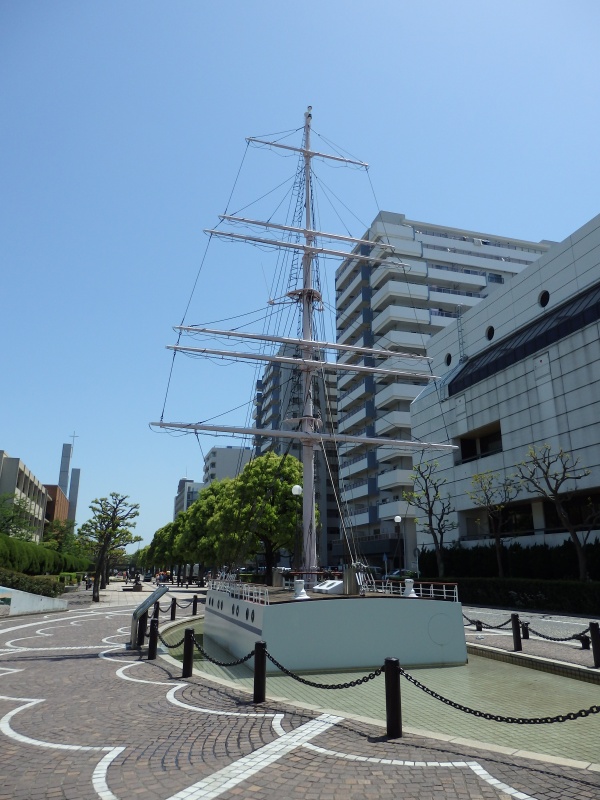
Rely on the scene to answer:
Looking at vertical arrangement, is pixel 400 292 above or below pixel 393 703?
above

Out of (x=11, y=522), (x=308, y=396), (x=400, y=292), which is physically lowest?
(x=11, y=522)

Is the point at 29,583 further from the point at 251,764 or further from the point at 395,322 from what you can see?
the point at 395,322

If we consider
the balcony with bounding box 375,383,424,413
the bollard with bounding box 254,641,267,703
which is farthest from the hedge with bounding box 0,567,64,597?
the balcony with bounding box 375,383,424,413

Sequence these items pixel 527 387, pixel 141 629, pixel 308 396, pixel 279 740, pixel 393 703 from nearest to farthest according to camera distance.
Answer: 1. pixel 279 740
2. pixel 393 703
3. pixel 141 629
4. pixel 308 396
5. pixel 527 387

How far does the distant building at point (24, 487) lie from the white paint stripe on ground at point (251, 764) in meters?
52.8

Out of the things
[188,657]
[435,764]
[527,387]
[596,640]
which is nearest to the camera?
[435,764]

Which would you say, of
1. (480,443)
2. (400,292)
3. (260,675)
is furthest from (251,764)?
(400,292)

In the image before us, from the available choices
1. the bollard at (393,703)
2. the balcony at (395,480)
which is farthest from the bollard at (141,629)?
the balcony at (395,480)

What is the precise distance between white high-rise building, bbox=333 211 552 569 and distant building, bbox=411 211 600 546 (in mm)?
11159

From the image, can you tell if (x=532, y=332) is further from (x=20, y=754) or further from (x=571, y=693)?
(x=20, y=754)

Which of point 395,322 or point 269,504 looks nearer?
point 269,504

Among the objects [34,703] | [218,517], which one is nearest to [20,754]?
[34,703]

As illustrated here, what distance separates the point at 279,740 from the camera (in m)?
6.72

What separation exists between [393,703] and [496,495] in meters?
32.6
